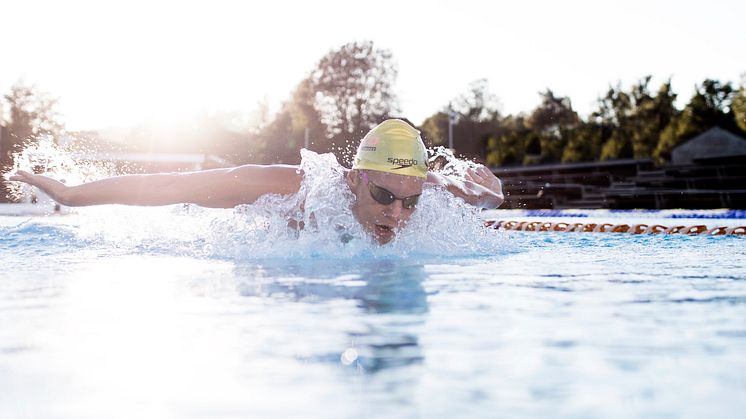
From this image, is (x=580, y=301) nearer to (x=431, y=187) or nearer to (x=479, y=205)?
(x=431, y=187)

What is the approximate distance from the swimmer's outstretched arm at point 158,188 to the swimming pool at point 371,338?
1.64ft

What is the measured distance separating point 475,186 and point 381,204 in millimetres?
1867

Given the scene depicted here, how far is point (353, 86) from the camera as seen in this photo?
181ft

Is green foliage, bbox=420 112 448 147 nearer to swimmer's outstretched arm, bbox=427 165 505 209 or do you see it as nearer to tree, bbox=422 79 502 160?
tree, bbox=422 79 502 160

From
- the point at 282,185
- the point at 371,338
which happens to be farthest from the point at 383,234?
the point at 371,338

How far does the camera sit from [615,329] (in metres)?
2.55

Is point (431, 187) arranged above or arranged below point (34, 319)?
above

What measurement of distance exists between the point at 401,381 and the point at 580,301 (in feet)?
4.91

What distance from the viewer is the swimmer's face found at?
16.6 feet

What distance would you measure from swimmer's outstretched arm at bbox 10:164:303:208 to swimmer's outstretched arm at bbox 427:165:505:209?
1.57 m

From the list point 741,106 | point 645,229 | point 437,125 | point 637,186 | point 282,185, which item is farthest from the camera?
point 437,125

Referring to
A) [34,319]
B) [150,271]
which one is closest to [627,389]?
[34,319]

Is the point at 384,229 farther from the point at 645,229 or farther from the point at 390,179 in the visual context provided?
the point at 645,229

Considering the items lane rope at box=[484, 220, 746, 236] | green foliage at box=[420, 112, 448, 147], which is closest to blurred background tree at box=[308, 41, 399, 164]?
green foliage at box=[420, 112, 448, 147]
